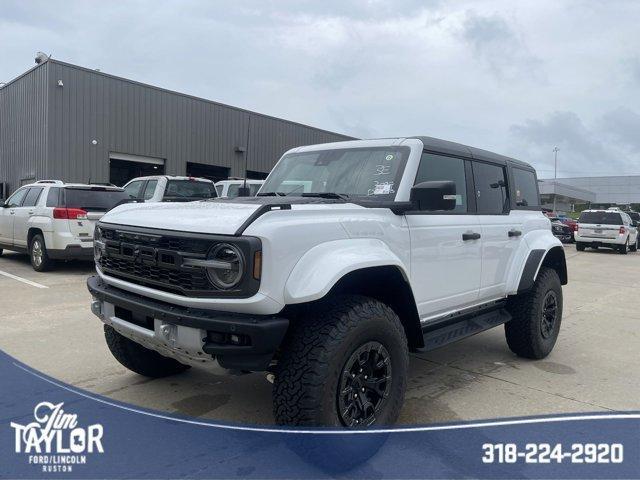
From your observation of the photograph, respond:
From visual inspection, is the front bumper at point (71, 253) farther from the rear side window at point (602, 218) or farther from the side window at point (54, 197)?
the rear side window at point (602, 218)

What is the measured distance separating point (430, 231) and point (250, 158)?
65.3ft

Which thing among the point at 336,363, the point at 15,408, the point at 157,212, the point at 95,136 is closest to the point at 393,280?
the point at 336,363

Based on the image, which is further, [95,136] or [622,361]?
[95,136]

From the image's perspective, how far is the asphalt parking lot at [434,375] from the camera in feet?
12.4

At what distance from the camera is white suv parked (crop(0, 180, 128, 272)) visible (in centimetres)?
941

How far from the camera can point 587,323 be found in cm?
702

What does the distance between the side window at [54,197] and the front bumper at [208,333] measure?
7488 mm

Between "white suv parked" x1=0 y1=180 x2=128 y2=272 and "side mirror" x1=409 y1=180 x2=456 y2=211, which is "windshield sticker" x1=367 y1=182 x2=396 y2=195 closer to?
"side mirror" x1=409 y1=180 x2=456 y2=211

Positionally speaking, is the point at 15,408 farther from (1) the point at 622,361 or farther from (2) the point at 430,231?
(1) the point at 622,361

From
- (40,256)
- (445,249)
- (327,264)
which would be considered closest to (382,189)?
(445,249)

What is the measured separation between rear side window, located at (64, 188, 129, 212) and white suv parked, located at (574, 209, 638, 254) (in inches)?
706

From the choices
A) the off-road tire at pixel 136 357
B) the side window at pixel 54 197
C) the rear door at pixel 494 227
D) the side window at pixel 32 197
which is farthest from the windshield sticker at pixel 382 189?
the side window at pixel 32 197

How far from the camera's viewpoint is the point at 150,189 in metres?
11.7

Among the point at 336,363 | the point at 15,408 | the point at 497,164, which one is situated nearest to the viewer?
the point at 336,363
